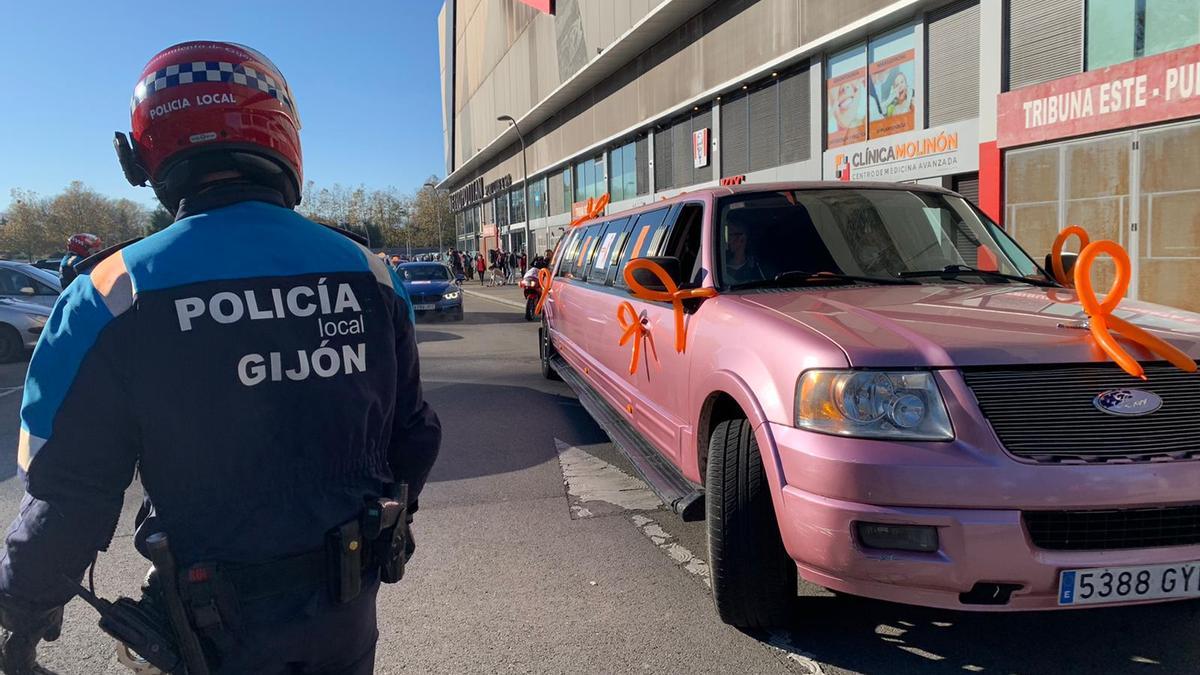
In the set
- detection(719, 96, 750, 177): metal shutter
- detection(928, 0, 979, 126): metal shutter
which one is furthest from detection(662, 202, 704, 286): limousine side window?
detection(719, 96, 750, 177): metal shutter

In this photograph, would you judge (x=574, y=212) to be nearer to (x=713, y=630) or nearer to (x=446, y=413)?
(x=446, y=413)

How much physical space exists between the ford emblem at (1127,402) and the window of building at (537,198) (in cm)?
4151

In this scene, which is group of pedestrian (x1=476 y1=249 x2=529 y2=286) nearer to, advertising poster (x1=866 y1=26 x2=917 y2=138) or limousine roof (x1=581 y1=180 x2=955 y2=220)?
advertising poster (x1=866 y1=26 x2=917 y2=138)

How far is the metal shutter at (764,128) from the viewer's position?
66.9 feet

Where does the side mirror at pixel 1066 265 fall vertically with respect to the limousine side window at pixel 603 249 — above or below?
below

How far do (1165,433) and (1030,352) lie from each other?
0.50 meters

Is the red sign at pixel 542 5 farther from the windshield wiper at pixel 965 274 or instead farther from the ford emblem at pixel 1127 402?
the ford emblem at pixel 1127 402

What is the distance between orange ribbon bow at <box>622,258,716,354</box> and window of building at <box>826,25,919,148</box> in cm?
1360

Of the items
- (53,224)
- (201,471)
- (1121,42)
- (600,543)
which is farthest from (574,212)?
(53,224)

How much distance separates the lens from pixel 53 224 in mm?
70875

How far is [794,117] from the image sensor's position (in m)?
19.5

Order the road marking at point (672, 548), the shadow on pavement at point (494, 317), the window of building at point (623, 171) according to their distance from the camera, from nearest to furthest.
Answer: the road marking at point (672, 548) → the shadow on pavement at point (494, 317) → the window of building at point (623, 171)

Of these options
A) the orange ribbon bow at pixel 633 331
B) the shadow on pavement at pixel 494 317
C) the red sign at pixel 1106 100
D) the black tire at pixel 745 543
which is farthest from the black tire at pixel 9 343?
the red sign at pixel 1106 100

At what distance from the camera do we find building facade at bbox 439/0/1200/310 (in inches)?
432
